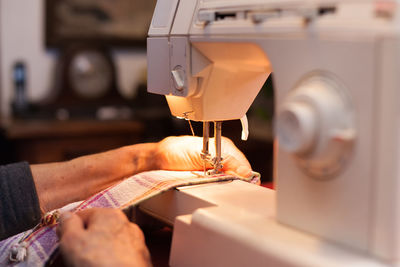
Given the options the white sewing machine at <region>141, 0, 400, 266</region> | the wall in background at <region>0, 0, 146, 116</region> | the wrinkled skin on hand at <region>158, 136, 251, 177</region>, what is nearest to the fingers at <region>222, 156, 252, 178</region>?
the wrinkled skin on hand at <region>158, 136, 251, 177</region>

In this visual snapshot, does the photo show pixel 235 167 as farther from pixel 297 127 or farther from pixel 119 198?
pixel 297 127

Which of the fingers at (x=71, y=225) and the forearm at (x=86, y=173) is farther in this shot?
the forearm at (x=86, y=173)

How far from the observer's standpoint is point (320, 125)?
75 centimetres

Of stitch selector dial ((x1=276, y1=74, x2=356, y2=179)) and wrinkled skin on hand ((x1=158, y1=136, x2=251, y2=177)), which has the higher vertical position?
stitch selector dial ((x1=276, y1=74, x2=356, y2=179))

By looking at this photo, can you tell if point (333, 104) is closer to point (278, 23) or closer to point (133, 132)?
point (278, 23)

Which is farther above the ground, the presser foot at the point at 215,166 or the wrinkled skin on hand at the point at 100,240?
the presser foot at the point at 215,166

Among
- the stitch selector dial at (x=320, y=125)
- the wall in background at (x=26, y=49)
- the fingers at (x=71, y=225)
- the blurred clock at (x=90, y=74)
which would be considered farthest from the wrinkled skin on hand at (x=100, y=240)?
the wall in background at (x=26, y=49)

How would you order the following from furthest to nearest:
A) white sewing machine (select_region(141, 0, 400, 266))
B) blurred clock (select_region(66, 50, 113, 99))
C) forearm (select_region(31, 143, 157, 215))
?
1. blurred clock (select_region(66, 50, 113, 99))
2. forearm (select_region(31, 143, 157, 215))
3. white sewing machine (select_region(141, 0, 400, 266))

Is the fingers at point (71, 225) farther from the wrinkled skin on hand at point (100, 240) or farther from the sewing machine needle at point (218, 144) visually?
the sewing machine needle at point (218, 144)

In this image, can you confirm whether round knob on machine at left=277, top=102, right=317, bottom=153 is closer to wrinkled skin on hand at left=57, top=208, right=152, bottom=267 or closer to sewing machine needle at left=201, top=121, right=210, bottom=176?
wrinkled skin on hand at left=57, top=208, right=152, bottom=267

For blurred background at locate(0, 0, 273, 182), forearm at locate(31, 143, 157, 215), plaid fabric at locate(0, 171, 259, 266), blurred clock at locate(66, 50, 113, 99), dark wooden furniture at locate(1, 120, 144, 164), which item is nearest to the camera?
plaid fabric at locate(0, 171, 259, 266)

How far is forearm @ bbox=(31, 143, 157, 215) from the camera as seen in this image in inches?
51.9

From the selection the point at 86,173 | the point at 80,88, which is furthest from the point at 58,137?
the point at 86,173

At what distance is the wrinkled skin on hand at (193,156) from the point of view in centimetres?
123
